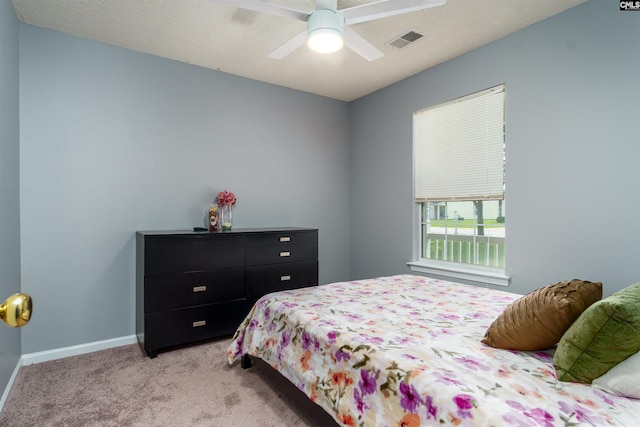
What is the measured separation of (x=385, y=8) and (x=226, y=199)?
2.24 m

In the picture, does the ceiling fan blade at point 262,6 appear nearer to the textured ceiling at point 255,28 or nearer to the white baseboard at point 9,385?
the textured ceiling at point 255,28

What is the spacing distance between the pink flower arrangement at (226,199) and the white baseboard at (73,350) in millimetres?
1465

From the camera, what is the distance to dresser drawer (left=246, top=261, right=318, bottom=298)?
126 inches

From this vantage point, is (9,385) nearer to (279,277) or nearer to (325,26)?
(279,277)

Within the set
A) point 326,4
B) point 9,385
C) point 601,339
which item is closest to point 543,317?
point 601,339

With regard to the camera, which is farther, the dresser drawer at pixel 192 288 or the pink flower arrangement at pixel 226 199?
the pink flower arrangement at pixel 226 199

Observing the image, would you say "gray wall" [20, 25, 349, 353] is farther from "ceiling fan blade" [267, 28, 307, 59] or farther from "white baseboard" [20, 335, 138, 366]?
"ceiling fan blade" [267, 28, 307, 59]

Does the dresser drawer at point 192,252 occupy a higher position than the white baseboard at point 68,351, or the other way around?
the dresser drawer at point 192,252

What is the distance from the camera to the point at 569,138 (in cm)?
249

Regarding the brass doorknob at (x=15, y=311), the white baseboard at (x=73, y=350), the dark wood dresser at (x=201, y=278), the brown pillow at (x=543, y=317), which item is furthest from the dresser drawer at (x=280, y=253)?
the brass doorknob at (x=15, y=311)

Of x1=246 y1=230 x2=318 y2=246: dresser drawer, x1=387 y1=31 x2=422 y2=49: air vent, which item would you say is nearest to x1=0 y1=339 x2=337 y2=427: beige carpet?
x1=246 y1=230 x2=318 y2=246: dresser drawer

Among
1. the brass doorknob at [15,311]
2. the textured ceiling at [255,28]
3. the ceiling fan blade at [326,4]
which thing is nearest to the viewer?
the brass doorknob at [15,311]

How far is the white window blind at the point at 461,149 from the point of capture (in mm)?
2996

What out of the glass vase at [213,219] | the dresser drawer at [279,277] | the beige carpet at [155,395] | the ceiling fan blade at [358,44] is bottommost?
the beige carpet at [155,395]
